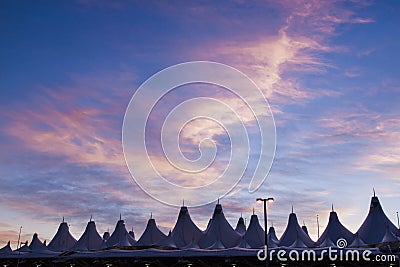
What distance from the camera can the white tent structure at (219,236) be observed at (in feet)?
212

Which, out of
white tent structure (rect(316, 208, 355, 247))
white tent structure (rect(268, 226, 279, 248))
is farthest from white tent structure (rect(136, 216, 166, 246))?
white tent structure (rect(316, 208, 355, 247))

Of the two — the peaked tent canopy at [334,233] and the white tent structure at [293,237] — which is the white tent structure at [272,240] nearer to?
the white tent structure at [293,237]

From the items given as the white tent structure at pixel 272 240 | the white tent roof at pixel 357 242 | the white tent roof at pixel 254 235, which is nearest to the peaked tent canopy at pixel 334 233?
the white tent roof at pixel 357 242

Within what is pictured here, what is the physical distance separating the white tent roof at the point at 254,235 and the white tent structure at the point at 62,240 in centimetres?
3141

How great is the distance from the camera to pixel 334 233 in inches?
2532

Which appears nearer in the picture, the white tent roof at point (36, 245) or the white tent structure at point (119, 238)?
the white tent structure at point (119, 238)

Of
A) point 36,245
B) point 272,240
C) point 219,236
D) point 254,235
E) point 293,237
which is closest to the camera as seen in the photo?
point 293,237

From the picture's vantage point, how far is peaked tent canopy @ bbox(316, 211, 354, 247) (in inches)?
2464

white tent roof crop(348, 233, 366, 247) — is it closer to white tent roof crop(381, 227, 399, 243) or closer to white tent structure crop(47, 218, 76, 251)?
white tent roof crop(381, 227, 399, 243)

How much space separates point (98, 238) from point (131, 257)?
1124 inches

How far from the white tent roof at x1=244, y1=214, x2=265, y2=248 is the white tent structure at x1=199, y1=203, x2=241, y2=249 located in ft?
5.22

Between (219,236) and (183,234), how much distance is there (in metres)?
6.37

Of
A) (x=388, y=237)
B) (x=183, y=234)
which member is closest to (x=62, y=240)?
(x=183, y=234)

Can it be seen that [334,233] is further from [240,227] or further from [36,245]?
[36,245]
